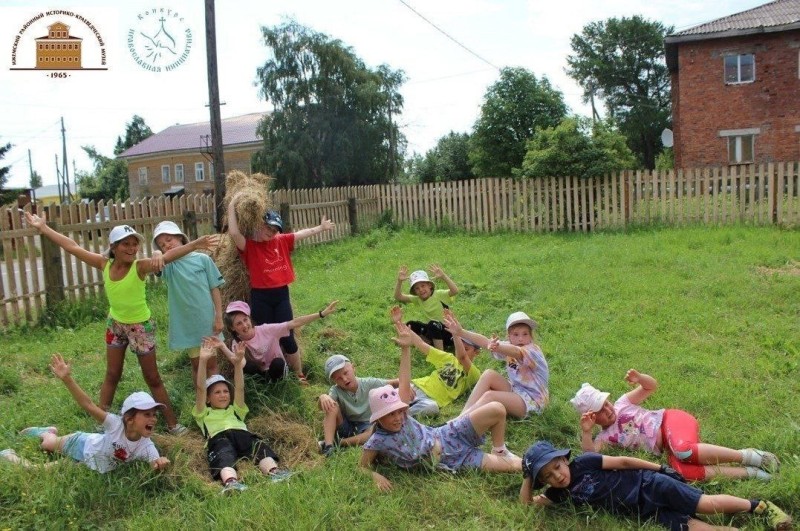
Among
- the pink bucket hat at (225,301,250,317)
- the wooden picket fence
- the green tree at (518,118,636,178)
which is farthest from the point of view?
the green tree at (518,118,636,178)

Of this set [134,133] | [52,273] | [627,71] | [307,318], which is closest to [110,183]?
[134,133]

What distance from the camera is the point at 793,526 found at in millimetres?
3477

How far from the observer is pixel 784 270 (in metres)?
9.08

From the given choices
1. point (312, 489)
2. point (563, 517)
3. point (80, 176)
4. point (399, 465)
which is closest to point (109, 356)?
point (312, 489)

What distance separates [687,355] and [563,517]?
2.98m

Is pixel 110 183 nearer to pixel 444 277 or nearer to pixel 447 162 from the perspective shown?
pixel 447 162

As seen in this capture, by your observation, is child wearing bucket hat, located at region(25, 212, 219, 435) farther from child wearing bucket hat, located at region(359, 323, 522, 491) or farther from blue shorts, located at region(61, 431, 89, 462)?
child wearing bucket hat, located at region(359, 323, 522, 491)

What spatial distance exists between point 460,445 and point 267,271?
252cm

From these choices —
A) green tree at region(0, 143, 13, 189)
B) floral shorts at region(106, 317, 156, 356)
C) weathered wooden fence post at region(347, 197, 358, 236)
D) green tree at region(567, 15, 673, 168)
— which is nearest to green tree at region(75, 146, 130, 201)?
green tree at region(0, 143, 13, 189)

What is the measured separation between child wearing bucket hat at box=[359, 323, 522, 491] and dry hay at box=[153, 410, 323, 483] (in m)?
0.58

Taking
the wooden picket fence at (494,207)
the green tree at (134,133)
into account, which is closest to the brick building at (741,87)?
the wooden picket fence at (494,207)

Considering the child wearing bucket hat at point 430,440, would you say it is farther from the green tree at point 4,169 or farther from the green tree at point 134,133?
the green tree at point 134,133

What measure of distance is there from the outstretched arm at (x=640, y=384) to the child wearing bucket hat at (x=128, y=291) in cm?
314

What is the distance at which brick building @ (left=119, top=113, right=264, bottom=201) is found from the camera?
1988 inches
